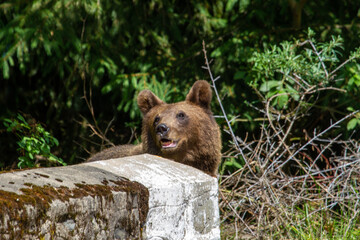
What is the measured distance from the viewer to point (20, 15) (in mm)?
6789

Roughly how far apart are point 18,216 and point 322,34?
20.8 feet

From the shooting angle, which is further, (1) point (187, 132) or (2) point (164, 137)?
(1) point (187, 132)

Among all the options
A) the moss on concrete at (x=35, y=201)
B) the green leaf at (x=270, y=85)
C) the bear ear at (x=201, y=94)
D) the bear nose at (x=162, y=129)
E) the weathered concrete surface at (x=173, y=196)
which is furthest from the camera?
the green leaf at (x=270, y=85)

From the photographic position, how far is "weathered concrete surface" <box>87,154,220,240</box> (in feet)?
8.77

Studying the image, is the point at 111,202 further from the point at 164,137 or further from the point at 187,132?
the point at 187,132

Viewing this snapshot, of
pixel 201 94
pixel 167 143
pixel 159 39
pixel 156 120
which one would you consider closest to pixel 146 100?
pixel 156 120

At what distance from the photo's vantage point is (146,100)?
5.45m

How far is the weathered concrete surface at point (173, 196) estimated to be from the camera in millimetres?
2674

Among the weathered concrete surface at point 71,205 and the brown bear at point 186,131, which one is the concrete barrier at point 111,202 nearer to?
the weathered concrete surface at point 71,205

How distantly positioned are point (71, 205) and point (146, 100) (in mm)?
3468

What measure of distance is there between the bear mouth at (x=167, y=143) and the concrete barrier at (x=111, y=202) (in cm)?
142

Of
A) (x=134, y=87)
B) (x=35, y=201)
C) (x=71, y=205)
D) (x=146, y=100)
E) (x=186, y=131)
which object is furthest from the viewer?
(x=134, y=87)

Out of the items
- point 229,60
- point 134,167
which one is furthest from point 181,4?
point 134,167

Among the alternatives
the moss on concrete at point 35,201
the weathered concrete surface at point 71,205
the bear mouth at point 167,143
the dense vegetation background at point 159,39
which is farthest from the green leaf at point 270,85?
the moss on concrete at point 35,201
